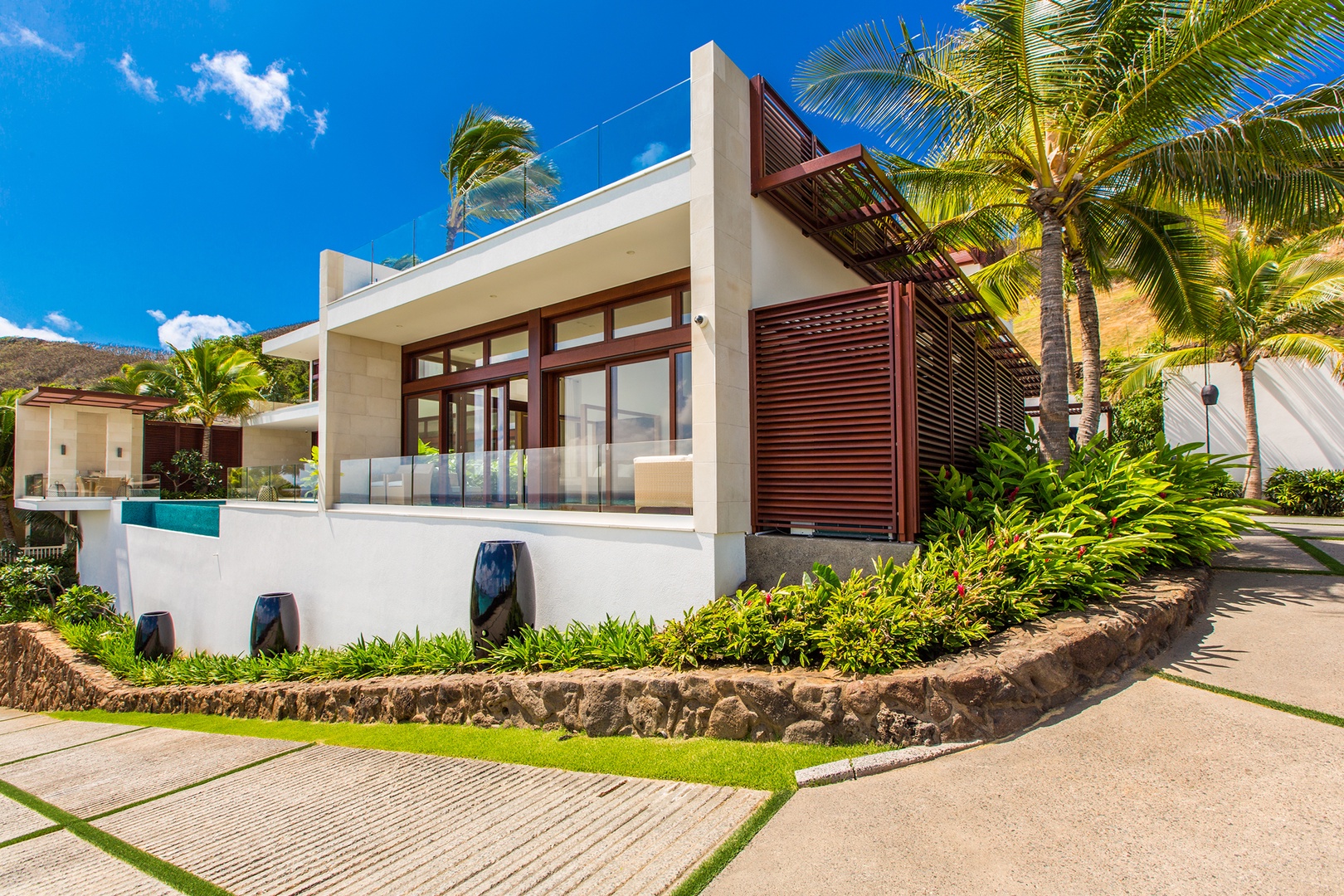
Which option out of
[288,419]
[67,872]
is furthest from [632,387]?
[288,419]

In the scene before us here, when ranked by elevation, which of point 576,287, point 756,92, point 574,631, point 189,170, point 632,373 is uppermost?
point 189,170

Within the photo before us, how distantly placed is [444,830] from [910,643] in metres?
3.23

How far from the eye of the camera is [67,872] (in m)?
4.00

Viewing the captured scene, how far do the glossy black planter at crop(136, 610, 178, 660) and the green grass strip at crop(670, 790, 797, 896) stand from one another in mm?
13290

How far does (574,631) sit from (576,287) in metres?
5.43

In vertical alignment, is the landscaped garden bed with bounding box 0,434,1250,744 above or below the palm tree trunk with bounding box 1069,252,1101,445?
below

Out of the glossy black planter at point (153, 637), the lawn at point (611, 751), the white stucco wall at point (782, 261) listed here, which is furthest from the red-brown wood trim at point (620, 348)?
the glossy black planter at point (153, 637)

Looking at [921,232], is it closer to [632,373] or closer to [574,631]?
[632,373]

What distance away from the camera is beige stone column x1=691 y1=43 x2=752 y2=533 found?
6426 mm

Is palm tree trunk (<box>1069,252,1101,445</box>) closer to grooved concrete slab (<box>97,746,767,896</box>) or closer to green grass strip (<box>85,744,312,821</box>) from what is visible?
grooved concrete slab (<box>97,746,767,896</box>)

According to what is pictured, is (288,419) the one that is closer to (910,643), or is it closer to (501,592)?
(501,592)

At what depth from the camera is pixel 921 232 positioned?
858 centimetres

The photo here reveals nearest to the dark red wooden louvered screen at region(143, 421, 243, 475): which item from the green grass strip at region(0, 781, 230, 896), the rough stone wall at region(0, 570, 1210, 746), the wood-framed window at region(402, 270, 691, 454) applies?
the wood-framed window at region(402, 270, 691, 454)

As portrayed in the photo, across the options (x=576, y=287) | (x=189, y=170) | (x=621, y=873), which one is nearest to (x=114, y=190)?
(x=189, y=170)
